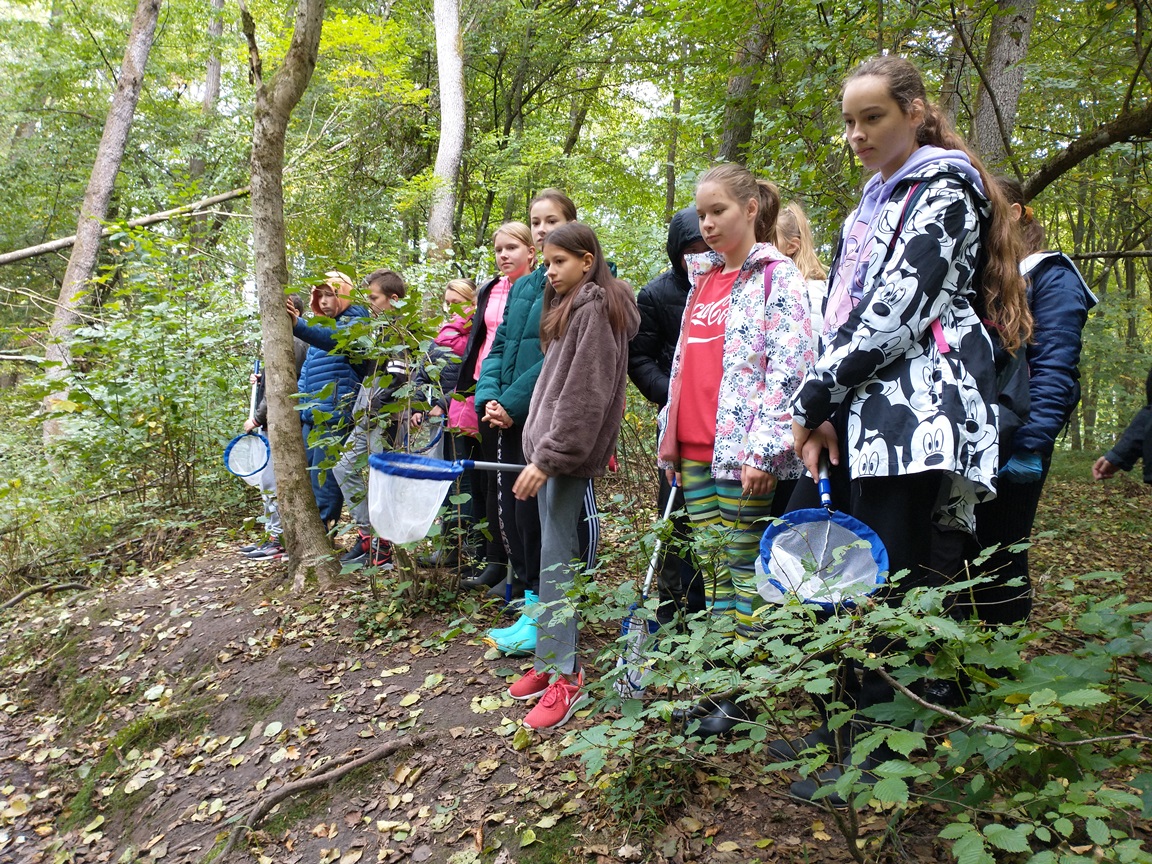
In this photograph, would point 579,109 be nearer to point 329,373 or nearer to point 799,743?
point 329,373

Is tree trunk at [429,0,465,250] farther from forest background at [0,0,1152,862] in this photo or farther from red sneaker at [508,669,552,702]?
red sneaker at [508,669,552,702]

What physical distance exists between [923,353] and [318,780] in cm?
252

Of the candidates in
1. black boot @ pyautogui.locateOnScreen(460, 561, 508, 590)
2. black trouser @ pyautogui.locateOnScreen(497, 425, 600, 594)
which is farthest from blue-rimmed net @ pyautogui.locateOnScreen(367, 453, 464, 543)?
black boot @ pyautogui.locateOnScreen(460, 561, 508, 590)

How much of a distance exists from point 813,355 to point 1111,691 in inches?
47.6

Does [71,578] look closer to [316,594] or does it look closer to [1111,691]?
[316,594]

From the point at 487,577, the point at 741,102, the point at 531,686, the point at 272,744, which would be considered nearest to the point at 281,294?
the point at 487,577

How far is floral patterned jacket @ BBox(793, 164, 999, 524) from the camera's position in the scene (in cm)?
178

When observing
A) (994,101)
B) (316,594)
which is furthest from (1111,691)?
(994,101)

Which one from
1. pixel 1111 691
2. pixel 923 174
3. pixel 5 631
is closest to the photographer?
pixel 1111 691

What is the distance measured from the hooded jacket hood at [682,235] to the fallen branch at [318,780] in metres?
Result: 2.13

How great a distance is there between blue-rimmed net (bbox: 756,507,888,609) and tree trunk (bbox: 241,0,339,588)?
3024mm

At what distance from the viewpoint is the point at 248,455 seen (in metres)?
4.94

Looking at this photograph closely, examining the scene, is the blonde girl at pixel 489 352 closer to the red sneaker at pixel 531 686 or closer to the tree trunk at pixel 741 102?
the red sneaker at pixel 531 686

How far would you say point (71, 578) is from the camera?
5637 mm
